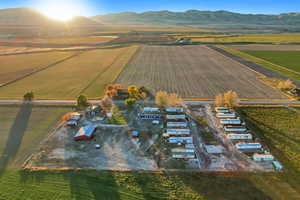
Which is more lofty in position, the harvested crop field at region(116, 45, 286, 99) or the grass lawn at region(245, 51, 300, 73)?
the grass lawn at region(245, 51, 300, 73)

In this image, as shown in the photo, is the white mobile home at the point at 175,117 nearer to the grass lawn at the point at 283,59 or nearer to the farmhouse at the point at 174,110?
the farmhouse at the point at 174,110

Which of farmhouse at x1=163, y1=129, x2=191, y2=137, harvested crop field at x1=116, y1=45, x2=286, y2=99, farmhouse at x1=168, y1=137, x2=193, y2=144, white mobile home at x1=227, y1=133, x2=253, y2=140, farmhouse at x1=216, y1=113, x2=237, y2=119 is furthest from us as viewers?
harvested crop field at x1=116, y1=45, x2=286, y2=99

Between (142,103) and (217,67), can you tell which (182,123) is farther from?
(217,67)

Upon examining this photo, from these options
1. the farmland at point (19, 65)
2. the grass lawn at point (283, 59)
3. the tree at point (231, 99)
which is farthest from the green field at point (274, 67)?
the farmland at point (19, 65)

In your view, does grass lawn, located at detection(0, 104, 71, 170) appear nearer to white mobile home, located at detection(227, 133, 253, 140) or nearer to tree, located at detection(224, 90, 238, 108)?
white mobile home, located at detection(227, 133, 253, 140)

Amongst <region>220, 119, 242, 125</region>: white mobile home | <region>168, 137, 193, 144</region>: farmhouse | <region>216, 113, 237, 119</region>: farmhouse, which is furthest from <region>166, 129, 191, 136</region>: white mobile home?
<region>216, 113, 237, 119</region>: farmhouse
